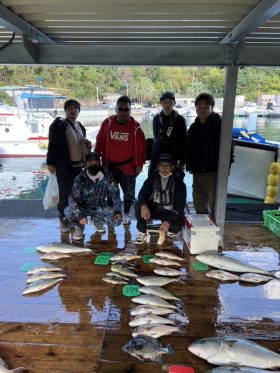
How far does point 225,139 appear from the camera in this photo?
353cm

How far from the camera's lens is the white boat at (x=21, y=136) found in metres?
16.8

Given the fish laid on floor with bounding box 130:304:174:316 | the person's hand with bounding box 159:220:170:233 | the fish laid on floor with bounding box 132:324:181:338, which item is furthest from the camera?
the person's hand with bounding box 159:220:170:233

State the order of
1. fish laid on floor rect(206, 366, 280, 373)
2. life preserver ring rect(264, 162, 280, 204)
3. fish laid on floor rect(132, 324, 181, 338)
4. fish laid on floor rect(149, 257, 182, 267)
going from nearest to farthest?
fish laid on floor rect(206, 366, 280, 373) → fish laid on floor rect(132, 324, 181, 338) → fish laid on floor rect(149, 257, 182, 267) → life preserver ring rect(264, 162, 280, 204)

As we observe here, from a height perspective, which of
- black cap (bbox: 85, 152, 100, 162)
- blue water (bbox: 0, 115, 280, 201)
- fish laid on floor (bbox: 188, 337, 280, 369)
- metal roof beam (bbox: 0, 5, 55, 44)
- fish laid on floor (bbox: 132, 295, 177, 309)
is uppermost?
metal roof beam (bbox: 0, 5, 55, 44)

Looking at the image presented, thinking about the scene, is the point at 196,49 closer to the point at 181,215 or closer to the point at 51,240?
the point at 181,215

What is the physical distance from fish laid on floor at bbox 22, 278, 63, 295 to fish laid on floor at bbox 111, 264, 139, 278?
528mm

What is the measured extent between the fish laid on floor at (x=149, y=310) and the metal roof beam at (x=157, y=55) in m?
2.36

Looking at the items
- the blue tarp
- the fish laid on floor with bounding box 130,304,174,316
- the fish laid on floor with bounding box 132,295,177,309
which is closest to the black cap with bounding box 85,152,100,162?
the fish laid on floor with bounding box 132,295,177,309

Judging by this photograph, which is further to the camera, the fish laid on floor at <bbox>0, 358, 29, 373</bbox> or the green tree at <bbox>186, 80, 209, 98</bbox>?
the green tree at <bbox>186, 80, 209, 98</bbox>

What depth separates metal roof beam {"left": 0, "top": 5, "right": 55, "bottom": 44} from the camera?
2605mm

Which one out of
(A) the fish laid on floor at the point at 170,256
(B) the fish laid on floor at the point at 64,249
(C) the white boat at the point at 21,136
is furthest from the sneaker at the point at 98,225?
(C) the white boat at the point at 21,136

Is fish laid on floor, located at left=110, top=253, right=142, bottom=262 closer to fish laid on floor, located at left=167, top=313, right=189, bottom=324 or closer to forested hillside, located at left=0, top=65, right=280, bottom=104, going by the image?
fish laid on floor, located at left=167, top=313, right=189, bottom=324

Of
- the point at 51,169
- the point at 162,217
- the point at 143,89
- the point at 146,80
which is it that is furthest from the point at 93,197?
the point at 143,89

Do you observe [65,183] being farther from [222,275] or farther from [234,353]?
[234,353]
